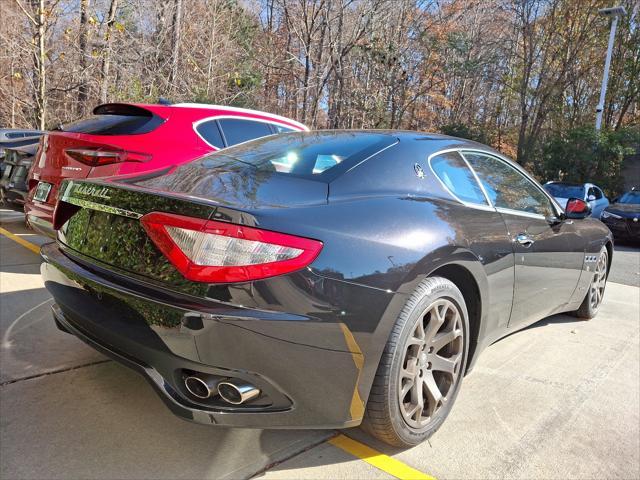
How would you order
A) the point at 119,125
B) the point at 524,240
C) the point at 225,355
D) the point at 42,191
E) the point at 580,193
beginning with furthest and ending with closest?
the point at 580,193
the point at 42,191
the point at 119,125
the point at 524,240
the point at 225,355

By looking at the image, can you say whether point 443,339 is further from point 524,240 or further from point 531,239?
point 531,239

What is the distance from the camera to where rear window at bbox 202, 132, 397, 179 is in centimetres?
248

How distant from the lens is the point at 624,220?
37.2ft

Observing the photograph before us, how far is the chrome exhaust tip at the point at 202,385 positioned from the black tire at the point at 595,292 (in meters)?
3.76

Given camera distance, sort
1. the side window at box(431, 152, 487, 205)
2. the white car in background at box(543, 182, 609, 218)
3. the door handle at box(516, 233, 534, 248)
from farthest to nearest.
Result: the white car in background at box(543, 182, 609, 218)
the door handle at box(516, 233, 534, 248)
the side window at box(431, 152, 487, 205)

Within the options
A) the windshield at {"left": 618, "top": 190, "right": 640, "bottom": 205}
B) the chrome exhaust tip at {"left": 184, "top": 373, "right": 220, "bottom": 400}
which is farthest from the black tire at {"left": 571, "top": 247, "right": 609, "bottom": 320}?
the windshield at {"left": 618, "top": 190, "right": 640, "bottom": 205}

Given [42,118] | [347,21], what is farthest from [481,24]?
[42,118]

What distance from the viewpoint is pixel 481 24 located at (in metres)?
26.0

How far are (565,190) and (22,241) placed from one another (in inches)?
529

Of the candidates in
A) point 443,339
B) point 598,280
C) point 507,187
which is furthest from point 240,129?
point 598,280

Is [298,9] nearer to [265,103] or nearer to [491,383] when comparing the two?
[265,103]

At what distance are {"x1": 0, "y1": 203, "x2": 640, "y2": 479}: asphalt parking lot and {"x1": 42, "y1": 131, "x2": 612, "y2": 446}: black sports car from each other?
22 centimetres

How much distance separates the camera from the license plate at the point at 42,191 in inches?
182

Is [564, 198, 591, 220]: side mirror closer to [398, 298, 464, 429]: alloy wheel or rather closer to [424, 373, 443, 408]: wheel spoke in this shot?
[398, 298, 464, 429]: alloy wheel
